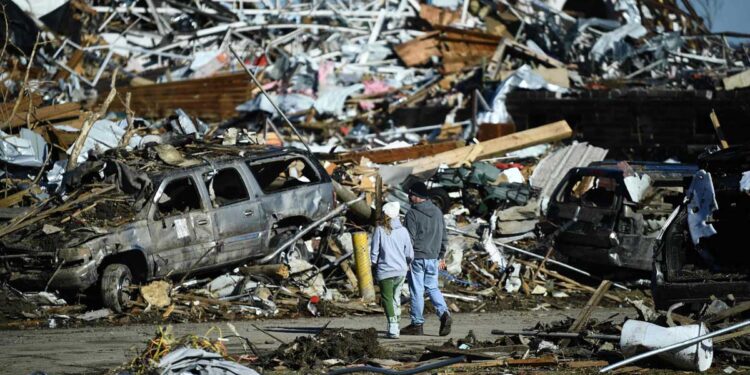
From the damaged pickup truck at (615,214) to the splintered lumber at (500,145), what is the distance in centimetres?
451

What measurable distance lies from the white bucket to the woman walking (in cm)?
280

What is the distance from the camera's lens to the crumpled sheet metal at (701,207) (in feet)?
37.2

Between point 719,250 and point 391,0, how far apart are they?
68.6ft

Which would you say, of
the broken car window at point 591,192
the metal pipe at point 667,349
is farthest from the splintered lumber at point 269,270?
the metal pipe at point 667,349

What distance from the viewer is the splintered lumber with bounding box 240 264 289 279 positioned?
15.4 m

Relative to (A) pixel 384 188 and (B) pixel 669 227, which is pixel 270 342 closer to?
(B) pixel 669 227

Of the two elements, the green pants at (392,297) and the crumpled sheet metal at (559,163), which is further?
the crumpled sheet metal at (559,163)

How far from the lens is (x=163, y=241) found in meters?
14.5

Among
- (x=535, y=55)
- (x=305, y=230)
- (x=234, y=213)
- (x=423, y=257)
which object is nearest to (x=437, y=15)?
(x=535, y=55)

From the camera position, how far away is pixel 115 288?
13.9 metres

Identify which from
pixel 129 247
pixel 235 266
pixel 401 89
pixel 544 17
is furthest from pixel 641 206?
pixel 544 17

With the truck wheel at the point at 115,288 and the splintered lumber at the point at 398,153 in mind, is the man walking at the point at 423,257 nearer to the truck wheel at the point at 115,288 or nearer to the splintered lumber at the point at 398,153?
the truck wheel at the point at 115,288

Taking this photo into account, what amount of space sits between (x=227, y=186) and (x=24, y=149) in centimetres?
495

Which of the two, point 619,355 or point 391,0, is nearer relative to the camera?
point 619,355
